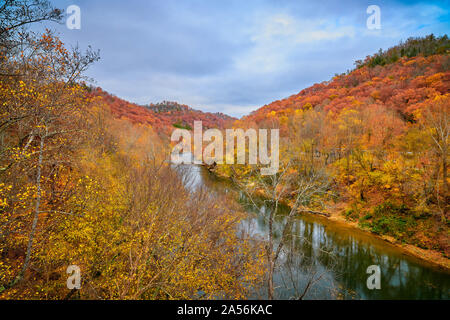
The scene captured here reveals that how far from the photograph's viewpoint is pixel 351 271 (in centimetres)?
1182

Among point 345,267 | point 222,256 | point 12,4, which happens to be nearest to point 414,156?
point 345,267

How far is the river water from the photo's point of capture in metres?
9.84

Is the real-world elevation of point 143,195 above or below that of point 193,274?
above

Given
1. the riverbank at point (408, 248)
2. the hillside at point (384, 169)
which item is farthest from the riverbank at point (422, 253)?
the hillside at point (384, 169)

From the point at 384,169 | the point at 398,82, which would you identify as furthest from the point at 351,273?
the point at 398,82

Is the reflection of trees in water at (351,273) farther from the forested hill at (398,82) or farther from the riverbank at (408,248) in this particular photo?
the forested hill at (398,82)

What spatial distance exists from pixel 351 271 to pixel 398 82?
44.1 metres

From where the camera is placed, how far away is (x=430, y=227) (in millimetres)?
14062

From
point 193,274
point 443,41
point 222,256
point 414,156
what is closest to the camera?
point 193,274

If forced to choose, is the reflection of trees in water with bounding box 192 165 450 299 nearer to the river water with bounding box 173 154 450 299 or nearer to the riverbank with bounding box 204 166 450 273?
the river water with bounding box 173 154 450 299

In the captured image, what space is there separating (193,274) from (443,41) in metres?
88.1
